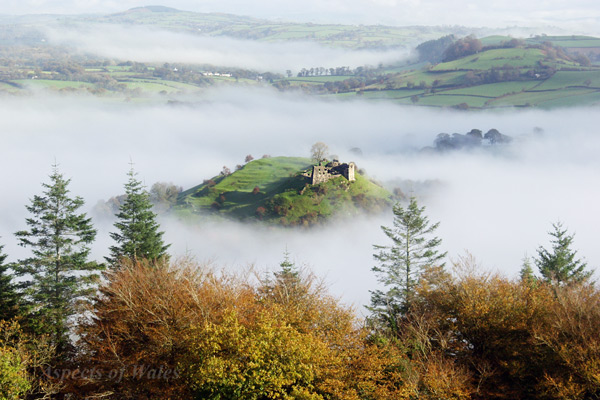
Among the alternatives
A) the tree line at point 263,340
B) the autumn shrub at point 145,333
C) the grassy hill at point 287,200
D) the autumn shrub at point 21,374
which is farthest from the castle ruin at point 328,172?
the autumn shrub at point 21,374

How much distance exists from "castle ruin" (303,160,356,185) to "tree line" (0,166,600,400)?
377ft

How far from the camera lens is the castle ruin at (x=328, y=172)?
533 feet

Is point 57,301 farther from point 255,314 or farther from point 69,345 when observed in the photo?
point 255,314

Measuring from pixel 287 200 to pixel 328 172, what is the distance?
16.3 m

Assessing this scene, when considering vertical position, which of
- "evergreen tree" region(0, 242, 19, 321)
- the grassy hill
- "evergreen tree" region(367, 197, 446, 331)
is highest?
"evergreen tree" region(0, 242, 19, 321)

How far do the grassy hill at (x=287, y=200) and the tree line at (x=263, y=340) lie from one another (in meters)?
116

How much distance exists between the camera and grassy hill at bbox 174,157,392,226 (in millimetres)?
164125

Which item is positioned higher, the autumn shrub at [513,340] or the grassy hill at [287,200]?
the autumn shrub at [513,340]

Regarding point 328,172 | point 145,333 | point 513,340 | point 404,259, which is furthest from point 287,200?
point 145,333

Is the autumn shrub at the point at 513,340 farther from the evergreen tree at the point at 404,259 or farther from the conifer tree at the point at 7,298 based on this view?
the conifer tree at the point at 7,298

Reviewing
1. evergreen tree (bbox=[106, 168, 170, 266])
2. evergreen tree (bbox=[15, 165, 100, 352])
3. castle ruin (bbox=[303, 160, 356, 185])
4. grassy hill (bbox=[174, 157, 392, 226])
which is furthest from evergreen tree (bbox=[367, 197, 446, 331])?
grassy hill (bbox=[174, 157, 392, 226])

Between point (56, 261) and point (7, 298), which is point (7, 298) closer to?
point (7, 298)

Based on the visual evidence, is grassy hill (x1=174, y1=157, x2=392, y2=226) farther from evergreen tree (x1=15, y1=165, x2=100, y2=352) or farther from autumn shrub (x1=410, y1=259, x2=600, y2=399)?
autumn shrub (x1=410, y1=259, x2=600, y2=399)

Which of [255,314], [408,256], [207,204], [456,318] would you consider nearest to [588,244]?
[207,204]
